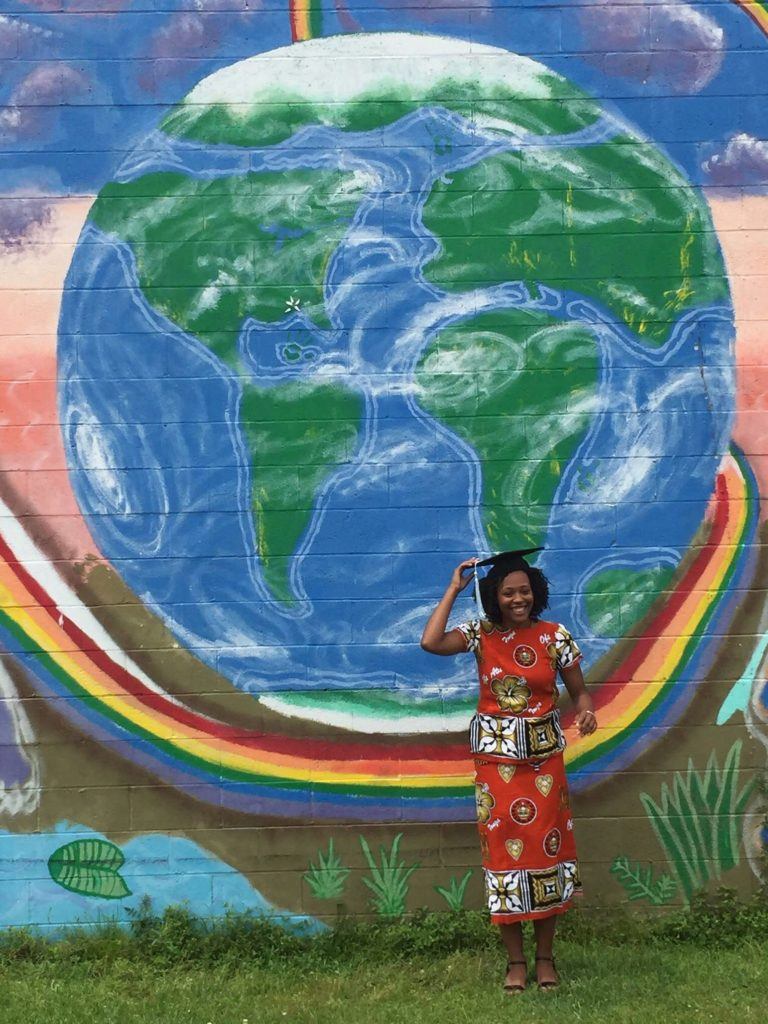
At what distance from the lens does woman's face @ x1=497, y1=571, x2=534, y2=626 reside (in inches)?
206

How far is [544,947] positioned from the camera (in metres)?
5.25

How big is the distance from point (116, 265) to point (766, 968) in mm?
3915

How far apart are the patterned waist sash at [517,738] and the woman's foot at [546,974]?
762 mm

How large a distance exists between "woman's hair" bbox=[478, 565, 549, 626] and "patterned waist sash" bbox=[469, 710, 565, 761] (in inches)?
14.9

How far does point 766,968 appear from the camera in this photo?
5.45 meters

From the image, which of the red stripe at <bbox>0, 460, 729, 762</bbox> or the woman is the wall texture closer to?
the red stripe at <bbox>0, 460, 729, 762</bbox>

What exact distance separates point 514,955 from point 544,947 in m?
0.12

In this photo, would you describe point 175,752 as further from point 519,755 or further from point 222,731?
point 519,755

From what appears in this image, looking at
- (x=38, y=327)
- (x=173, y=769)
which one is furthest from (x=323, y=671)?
(x=38, y=327)

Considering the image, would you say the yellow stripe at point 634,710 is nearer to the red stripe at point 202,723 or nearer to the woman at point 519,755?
the red stripe at point 202,723

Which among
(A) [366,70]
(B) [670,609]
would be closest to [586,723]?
(B) [670,609]

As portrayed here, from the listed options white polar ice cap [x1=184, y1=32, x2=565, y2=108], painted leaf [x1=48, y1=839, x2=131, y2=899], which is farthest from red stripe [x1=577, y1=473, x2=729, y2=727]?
painted leaf [x1=48, y1=839, x2=131, y2=899]

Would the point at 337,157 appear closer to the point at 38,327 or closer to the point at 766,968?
the point at 38,327

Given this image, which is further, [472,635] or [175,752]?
[175,752]
